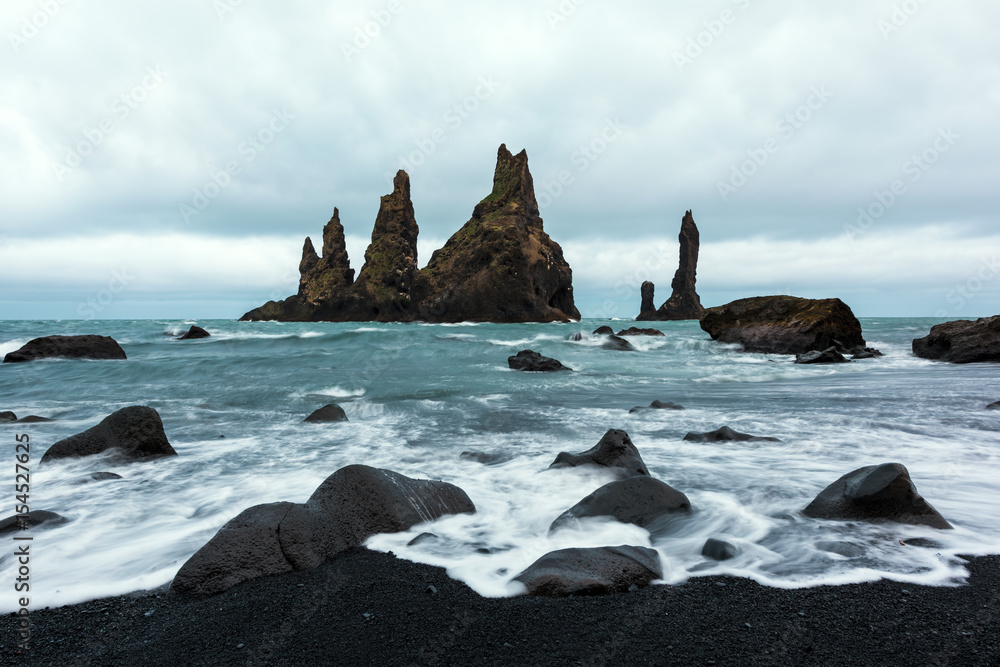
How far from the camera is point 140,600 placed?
257 cm

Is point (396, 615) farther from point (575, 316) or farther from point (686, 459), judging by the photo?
point (575, 316)

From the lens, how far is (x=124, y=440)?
5605mm

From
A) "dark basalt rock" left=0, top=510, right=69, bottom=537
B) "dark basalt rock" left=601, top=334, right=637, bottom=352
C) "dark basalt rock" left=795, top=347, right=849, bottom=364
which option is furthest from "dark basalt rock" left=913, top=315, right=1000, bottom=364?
"dark basalt rock" left=0, top=510, right=69, bottom=537

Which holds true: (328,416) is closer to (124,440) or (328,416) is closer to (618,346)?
(124,440)

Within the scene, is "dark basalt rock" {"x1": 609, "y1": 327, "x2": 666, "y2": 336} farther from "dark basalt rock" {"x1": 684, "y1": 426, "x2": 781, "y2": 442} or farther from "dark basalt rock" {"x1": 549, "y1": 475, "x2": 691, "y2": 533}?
"dark basalt rock" {"x1": 549, "y1": 475, "x2": 691, "y2": 533}

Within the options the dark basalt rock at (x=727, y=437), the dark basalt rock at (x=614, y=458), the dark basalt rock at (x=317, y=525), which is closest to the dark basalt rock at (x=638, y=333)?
the dark basalt rock at (x=727, y=437)

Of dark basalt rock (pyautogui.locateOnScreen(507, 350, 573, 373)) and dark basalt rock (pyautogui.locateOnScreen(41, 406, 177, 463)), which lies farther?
dark basalt rock (pyautogui.locateOnScreen(507, 350, 573, 373))

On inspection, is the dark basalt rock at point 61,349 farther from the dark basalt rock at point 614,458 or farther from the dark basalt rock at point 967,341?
the dark basalt rock at point 967,341

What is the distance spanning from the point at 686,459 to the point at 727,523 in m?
1.92

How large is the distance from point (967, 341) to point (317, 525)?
20020mm

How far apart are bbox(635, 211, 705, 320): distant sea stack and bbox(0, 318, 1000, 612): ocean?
80.3m

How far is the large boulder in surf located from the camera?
63.4ft

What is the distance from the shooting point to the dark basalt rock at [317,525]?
274 centimetres

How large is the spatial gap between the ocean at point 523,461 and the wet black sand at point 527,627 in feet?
0.66
